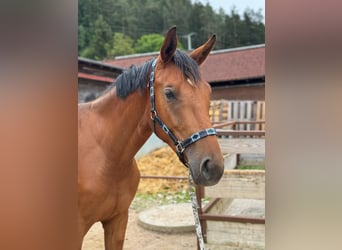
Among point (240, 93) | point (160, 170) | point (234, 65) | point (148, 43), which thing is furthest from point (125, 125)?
point (148, 43)

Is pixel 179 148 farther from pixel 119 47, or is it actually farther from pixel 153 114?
pixel 119 47

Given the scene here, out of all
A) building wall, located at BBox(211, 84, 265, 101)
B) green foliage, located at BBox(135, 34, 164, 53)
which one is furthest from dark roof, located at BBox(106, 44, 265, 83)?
green foliage, located at BBox(135, 34, 164, 53)

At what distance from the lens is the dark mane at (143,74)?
4.89 ft

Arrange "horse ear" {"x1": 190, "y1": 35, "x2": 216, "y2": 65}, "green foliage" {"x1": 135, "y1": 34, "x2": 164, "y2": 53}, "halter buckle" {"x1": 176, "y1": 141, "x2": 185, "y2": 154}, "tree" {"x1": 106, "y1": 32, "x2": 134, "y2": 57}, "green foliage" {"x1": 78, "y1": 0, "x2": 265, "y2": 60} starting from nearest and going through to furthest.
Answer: "halter buckle" {"x1": 176, "y1": 141, "x2": 185, "y2": 154} < "horse ear" {"x1": 190, "y1": 35, "x2": 216, "y2": 65} < "green foliage" {"x1": 78, "y1": 0, "x2": 265, "y2": 60} < "tree" {"x1": 106, "y1": 32, "x2": 134, "y2": 57} < "green foliage" {"x1": 135, "y1": 34, "x2": 164, "y2": 53}

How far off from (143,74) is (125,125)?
0.92 ft

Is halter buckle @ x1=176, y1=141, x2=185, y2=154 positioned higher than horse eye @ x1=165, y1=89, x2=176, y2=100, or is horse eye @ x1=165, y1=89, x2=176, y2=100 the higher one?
horse eye @ x1=165, y1=89, x2=176, y2=100

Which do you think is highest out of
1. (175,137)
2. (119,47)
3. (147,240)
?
(119,47)

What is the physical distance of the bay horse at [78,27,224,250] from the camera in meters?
1.41

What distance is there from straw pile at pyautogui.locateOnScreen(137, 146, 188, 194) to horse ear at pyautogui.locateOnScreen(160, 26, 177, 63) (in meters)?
3.85

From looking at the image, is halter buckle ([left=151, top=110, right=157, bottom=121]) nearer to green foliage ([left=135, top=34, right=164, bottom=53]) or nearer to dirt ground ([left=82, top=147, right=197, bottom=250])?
dirt ground ([left=82, top=147, right=197, bottom=250])

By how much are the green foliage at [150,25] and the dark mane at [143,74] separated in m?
21.8

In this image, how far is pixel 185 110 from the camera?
1.42 meters
